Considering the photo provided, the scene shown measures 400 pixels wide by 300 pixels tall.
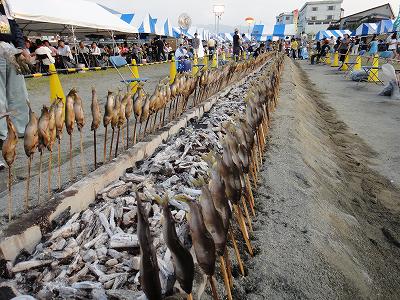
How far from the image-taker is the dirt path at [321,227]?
2.34m

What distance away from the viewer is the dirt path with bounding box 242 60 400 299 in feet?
7.68

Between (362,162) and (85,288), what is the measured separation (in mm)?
5735

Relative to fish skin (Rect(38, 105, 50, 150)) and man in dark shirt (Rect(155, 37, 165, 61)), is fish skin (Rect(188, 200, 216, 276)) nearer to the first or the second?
fish skin (Rect(38, 105, 50, 150))

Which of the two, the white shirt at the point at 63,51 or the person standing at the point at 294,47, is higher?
the person standing at the point at 294,47

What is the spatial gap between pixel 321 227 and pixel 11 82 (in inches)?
205

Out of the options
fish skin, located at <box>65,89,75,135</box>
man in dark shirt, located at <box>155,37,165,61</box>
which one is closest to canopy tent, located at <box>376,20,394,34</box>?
man in dark shirt, located at <box>155,37,165,61</box>

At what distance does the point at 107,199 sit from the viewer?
3.23 meters

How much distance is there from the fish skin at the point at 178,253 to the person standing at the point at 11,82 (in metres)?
3.82

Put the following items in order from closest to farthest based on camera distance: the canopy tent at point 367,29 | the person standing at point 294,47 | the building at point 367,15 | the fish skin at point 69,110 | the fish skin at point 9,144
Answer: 1. the fish skin at point 9,144
2. the fish skin at point 69,110
3. the person standing at point 294,47
4. the canopy tent at point 367,29
5. the building at point 367,15

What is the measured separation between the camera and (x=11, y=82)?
5.03 metres

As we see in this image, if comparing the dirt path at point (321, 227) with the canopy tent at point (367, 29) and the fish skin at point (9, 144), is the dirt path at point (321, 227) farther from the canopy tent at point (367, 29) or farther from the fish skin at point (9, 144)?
the canopy tent at point (367, 29)

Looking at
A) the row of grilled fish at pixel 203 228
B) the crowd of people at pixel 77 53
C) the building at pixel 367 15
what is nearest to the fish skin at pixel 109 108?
the row of grilled fish at pixel 203 228

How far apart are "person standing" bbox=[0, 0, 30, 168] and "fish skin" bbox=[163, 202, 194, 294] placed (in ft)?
12.5

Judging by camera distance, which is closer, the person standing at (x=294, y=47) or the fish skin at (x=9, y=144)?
the fish skin at (x=9, y=144)
